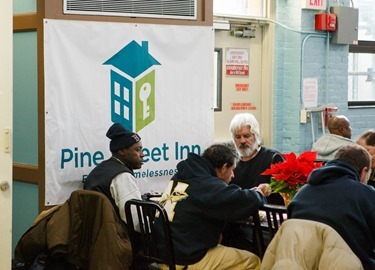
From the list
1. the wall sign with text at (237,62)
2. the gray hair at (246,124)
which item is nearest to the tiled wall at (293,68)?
the wall sign with text at (237,62)

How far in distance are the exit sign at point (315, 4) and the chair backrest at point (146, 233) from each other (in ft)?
10.2

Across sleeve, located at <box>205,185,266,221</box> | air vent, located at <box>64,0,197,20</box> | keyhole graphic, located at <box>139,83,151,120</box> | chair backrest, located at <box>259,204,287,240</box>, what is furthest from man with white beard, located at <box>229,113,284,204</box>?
sleeve, located at <box>205,185,266,221</box>

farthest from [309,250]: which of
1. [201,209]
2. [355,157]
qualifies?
[201,209]

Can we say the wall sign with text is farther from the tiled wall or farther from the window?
the window

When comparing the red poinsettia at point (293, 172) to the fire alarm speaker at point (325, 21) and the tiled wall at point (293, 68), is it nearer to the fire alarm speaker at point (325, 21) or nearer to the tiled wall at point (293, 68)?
the tiled wall at point (293, 68)

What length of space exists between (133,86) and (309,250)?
6.71ft

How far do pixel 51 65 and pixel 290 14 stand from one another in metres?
2.87

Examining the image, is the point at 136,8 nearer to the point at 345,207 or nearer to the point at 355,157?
the point at 355,157

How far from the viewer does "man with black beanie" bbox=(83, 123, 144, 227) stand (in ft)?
14.8

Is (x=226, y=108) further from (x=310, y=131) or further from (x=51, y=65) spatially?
(x=51, y=65)

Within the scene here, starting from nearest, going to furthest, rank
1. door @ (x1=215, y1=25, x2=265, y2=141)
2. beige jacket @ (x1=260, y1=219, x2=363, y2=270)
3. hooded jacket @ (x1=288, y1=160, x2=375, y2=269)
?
beige jacket @ (x1=260, y1=219, x2=363, y2=270), hooded jacket @ (x1=288, y1=160, x2=375, y2=269), door @ (x1=215, y1=25, x2=265, y2=141)

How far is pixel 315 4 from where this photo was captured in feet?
22.6

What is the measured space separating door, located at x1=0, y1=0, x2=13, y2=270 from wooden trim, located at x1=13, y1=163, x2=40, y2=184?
2.00ft

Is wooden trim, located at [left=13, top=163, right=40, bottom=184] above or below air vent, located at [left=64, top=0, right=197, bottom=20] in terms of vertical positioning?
below
